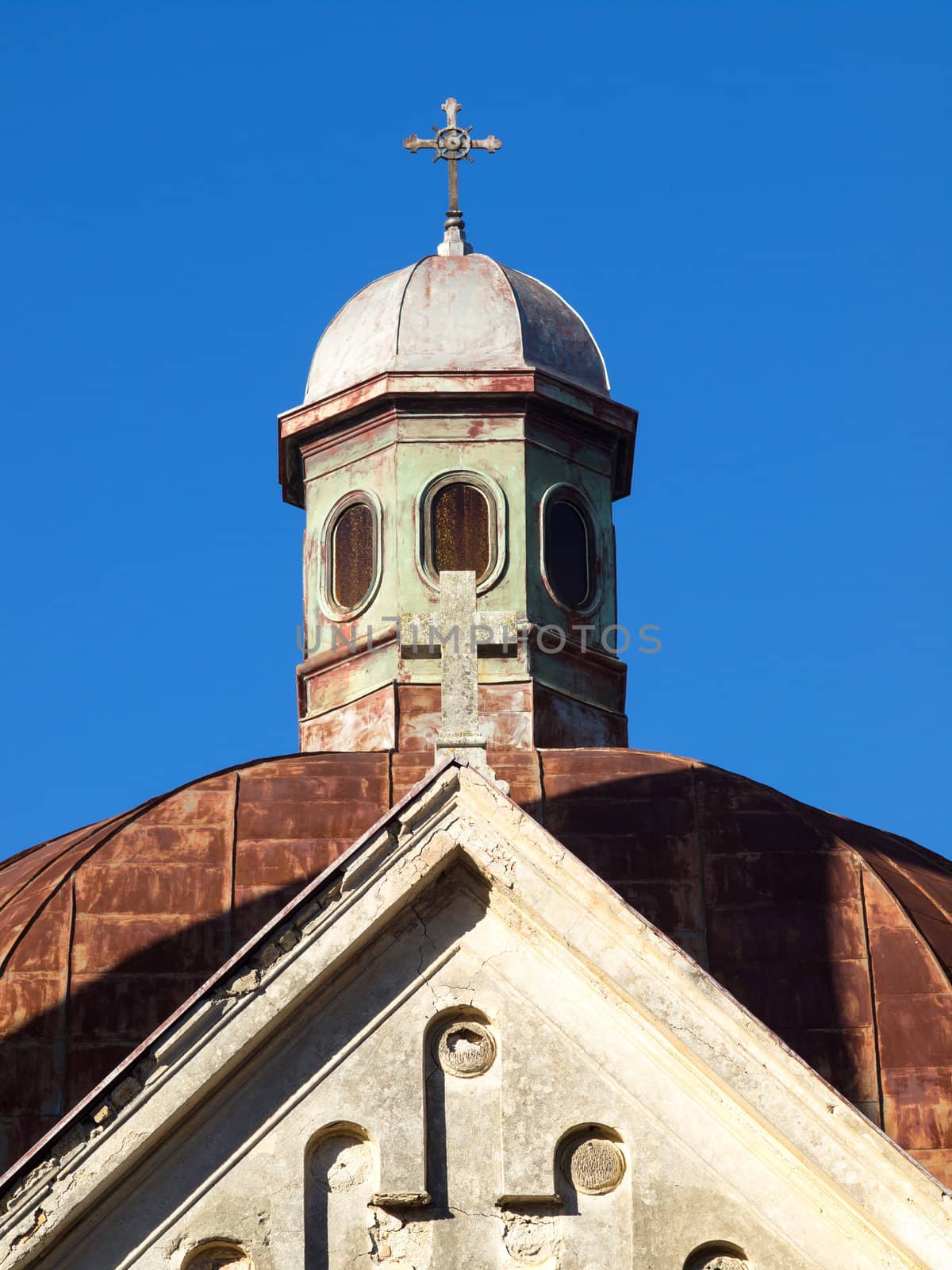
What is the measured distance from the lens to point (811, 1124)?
17.1 meters

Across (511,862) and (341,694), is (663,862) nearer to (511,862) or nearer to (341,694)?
(341,694)

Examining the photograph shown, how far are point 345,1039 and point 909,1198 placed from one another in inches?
130

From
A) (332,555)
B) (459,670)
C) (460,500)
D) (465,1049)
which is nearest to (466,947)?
(465,1049)

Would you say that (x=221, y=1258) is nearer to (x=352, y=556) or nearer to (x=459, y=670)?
(x=459, y=670)

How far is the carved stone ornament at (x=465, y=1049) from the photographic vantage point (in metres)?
17.6

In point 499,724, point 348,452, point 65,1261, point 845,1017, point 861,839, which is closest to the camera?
point 65,1261

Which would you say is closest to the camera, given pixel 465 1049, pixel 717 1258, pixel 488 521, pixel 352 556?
pixel 717 1258

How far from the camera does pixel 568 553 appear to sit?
31.8m

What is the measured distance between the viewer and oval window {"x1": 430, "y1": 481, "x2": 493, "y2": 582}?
3112 centimetres

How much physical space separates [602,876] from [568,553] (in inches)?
258

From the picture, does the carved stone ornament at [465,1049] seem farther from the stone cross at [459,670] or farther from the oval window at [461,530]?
the oval window at [461,530]

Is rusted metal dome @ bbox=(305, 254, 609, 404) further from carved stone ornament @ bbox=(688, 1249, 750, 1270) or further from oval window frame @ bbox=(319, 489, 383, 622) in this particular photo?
carved stone ornament @ bbox=(688, 1249, 750, 1270)

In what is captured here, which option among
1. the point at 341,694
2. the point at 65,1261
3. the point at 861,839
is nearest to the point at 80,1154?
the point at 65,1261

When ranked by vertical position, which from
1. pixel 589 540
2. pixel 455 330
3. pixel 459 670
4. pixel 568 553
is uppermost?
pixel 455 330
